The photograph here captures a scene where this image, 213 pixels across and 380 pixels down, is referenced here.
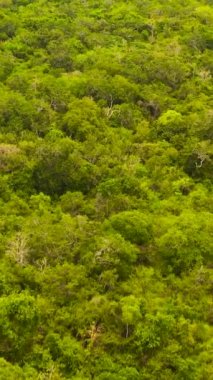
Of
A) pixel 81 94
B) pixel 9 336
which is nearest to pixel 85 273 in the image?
pixel 9 336

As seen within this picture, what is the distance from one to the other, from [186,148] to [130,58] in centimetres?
1262

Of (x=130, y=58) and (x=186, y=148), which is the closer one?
(x=186, y=148)

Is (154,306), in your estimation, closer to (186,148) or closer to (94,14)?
(186,148)

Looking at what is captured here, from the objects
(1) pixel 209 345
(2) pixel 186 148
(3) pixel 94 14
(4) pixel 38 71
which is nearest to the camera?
(1) pixel 209 345

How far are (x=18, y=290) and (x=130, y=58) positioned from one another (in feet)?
86.9

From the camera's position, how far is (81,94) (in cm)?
4334

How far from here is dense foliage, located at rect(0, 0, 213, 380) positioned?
23922 mm

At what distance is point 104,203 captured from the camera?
1264 inches

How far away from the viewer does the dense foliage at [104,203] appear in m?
23.9

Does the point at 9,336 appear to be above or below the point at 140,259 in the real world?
above

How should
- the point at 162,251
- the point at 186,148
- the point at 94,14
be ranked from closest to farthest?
the point at 162,251 → the point at 186,148 → the point at 94,14

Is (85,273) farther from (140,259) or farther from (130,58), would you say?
(130,58)

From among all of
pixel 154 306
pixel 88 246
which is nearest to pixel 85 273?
pixel 88 246

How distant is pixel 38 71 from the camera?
153 feet
